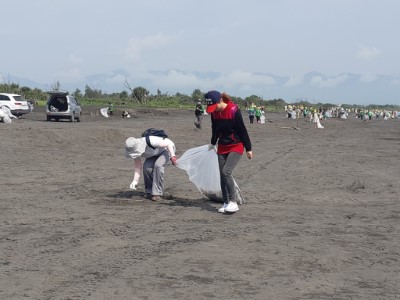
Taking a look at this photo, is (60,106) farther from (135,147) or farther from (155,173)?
(155,173)

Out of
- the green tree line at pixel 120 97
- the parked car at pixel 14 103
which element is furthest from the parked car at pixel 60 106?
the green tree line at pixel 120 97

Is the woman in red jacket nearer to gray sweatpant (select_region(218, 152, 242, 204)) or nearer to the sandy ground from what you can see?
gray sweatpant (select_region(218, 152, 242, 204))

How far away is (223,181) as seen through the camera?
9086 mm

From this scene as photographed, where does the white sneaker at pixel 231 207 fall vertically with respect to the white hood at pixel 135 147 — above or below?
below

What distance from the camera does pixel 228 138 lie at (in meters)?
8.97

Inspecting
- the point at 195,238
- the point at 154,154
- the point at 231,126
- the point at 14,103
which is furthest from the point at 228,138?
the point at 14,103

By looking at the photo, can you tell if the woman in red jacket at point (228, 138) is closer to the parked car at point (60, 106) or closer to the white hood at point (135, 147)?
the white hood at point (135, 147)

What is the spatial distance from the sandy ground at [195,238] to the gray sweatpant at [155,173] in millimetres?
246

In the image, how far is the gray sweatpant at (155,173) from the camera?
995cm

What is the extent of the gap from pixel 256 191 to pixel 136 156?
9.07 ft

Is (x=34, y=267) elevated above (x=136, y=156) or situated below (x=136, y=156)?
below

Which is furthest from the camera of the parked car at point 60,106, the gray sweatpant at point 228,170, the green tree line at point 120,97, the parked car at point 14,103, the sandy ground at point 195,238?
the green tree line at point 120,97

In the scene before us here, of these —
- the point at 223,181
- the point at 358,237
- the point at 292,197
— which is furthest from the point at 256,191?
the point at 358,237

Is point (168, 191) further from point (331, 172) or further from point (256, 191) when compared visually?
point (331, 172)
